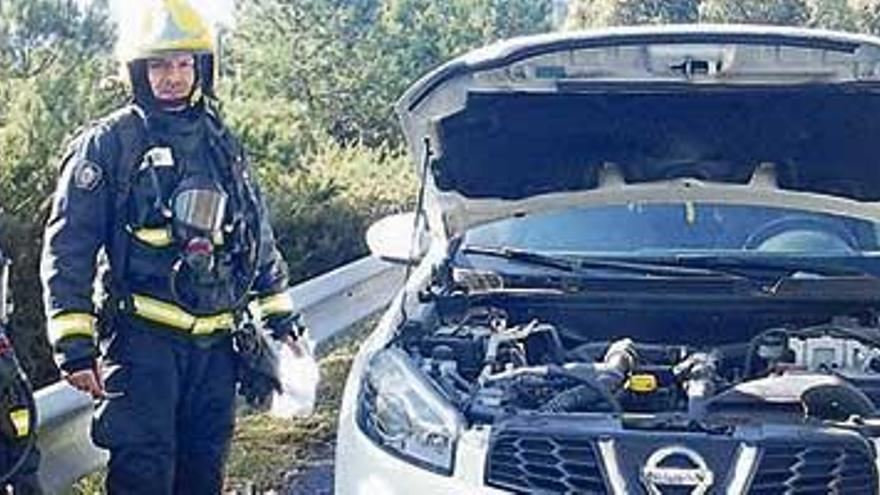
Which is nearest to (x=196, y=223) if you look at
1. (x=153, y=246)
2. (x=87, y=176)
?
(x=153, y=246)

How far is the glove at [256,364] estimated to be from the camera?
5711 millimetres

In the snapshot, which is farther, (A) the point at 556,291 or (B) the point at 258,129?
(B) the point at 258,129

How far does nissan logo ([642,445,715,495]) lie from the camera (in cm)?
438

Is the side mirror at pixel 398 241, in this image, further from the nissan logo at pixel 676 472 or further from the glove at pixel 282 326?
the nissan logo at pixel 676 472

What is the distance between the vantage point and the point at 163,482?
5477 millimetres

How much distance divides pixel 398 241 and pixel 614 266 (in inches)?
32.3

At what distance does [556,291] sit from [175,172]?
1321 mm

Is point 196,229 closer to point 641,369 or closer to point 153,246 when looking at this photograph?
point 153,246

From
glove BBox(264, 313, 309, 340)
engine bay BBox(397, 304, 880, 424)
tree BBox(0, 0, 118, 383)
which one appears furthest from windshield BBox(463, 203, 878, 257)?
tree BBox(0, 0, 118, 383)

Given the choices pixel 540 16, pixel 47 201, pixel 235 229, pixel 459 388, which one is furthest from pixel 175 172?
pixel 540 16

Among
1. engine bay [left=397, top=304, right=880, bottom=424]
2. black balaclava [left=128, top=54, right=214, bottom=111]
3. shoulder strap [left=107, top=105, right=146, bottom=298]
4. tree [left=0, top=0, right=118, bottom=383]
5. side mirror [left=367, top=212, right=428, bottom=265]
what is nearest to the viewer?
engine bay [left=397, top=304, right=880, bottom=424]

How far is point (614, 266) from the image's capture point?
19.3 ft

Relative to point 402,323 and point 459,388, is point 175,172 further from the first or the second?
point 459,388

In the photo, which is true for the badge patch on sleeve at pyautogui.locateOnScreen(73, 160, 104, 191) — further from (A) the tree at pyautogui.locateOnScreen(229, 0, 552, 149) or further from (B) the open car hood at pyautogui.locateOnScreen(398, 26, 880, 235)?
(A) the tree at pyautogui.locateOnScreen(229, 0, 552, 149)
